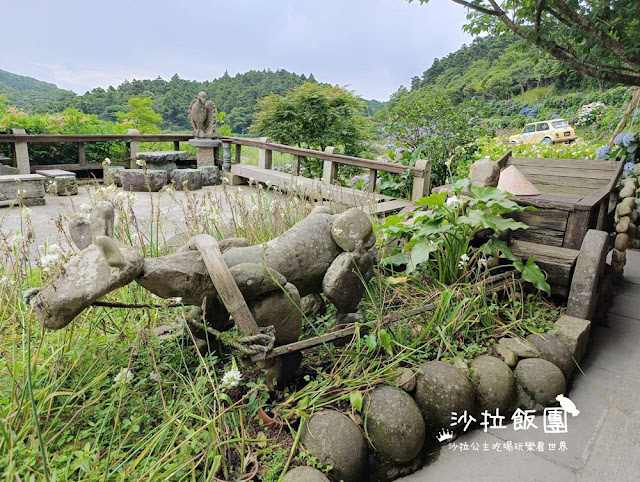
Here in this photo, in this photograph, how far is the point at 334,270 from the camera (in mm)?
2076

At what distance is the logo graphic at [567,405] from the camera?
2189 millimetres

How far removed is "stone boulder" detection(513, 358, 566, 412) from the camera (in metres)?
2.19

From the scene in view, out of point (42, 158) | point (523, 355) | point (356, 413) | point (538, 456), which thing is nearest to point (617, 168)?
point (523, 355)

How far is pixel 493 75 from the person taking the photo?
2938 centimetres

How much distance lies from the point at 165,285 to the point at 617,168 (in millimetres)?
3809

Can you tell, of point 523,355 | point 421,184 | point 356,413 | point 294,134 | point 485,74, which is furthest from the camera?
point 485,74

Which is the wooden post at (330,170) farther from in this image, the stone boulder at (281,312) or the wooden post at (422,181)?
the stone boulder at (281,312)

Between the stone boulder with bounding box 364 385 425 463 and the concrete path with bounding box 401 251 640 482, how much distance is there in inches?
5.7

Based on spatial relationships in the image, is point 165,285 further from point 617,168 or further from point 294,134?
point 294,134

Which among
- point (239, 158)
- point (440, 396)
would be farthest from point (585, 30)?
point (239, 158)

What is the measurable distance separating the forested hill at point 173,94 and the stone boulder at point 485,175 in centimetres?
1553

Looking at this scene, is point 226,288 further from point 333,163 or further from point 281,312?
point 333,163

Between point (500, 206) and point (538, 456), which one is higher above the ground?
point (500, 206)

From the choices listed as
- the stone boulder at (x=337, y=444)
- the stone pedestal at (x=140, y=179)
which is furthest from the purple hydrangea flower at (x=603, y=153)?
the stone pedestal at (x=140, y=179)
